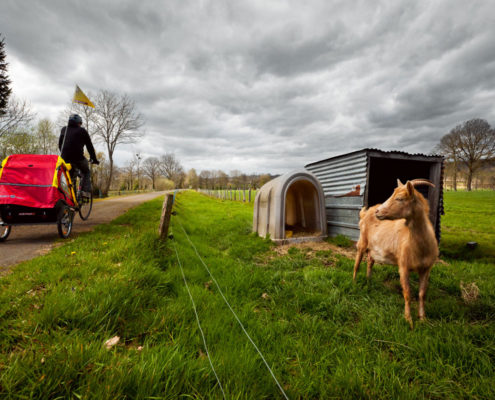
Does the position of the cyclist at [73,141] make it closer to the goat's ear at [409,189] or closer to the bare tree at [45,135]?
the goat's ear at [409,189]

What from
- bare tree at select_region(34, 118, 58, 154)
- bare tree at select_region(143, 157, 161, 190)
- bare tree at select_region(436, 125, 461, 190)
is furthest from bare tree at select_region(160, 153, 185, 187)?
bare tree at select_region(436, 125, 461, 190)

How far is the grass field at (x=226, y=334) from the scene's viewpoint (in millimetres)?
1426

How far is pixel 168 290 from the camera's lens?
2.98 m

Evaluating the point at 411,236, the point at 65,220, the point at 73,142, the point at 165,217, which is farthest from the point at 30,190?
the point at 411,236

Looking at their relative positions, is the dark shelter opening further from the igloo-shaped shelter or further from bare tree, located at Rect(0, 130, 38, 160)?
bare tree, located at Rect(0, 130, 38, 160)

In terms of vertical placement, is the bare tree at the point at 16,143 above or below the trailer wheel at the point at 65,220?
above

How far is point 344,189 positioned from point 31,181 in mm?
8456

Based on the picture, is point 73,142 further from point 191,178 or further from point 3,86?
point 191,178

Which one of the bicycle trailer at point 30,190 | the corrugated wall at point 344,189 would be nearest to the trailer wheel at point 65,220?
the bicycle trailer at point 30,190

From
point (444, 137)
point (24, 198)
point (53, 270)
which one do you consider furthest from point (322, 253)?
point (444, 137)

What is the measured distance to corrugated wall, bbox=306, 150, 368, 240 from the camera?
242 inches

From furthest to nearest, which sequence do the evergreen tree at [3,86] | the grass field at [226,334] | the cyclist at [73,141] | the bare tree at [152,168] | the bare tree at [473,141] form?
1. the bare tree at [152,168]
2. the bare tree at [473,141]
3. the evergreen tree at [3,86]
4. the cyclist at [73,141]
5. the grass field at [226,334]

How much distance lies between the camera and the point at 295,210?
9062mm

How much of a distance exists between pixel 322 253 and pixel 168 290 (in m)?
4.10
